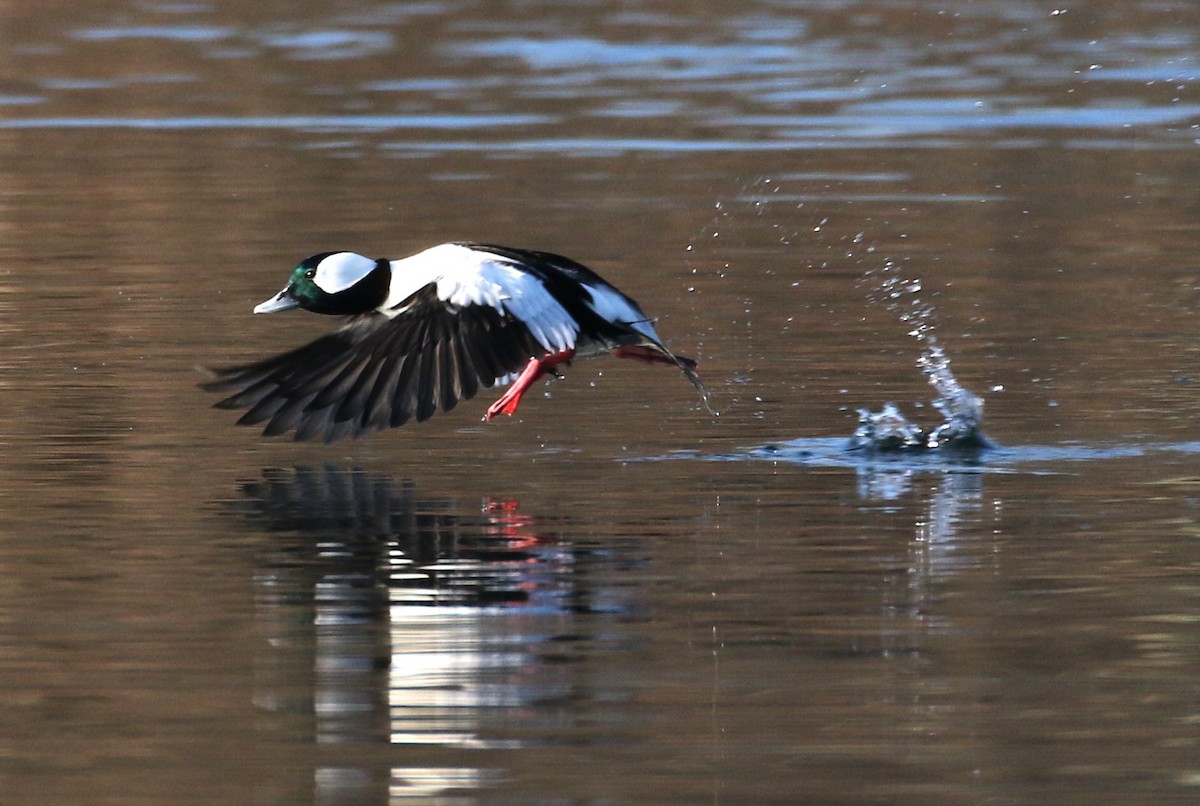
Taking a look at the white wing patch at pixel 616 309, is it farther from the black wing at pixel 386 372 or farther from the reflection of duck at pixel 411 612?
the reflection of duck at pixel 411 612

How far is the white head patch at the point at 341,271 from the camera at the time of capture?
32.2ft

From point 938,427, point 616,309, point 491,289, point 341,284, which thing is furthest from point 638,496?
point 341,284

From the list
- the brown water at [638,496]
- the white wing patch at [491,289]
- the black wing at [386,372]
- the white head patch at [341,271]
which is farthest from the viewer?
the white head patch at [341,271]

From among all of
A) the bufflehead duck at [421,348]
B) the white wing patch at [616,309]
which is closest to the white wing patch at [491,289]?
the bufflehead duck at [421,348]

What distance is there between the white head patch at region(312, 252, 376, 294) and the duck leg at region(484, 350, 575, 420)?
76 centimetres

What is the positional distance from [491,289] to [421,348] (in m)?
0.36

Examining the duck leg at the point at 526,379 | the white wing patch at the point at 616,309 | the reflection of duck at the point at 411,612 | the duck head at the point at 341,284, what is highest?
the duck head at the point at 341,284

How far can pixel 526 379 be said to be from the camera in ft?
31.9

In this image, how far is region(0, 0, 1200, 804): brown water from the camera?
234 inches

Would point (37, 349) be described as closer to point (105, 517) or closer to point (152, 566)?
point (105, 517)

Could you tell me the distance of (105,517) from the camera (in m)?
8.48

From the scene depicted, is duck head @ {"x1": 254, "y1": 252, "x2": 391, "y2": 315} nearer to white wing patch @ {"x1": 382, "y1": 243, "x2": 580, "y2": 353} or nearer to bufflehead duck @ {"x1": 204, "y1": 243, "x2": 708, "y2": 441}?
bufflehead duck @ {"x1": 204, "y1": 243, "x2": 708, "y2": 441}

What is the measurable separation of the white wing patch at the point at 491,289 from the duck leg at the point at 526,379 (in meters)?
0.44

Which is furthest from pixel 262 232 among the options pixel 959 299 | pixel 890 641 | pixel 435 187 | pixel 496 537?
pixel 890 641
